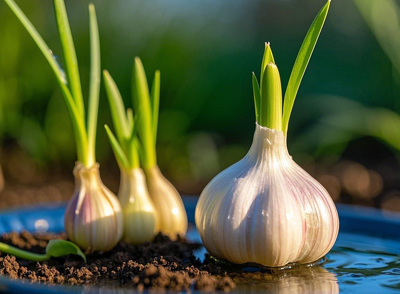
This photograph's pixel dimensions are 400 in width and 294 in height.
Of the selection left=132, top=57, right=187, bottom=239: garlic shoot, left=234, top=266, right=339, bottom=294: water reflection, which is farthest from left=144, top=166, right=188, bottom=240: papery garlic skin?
left=234, top=266, right=339, bottom=294: water reflection

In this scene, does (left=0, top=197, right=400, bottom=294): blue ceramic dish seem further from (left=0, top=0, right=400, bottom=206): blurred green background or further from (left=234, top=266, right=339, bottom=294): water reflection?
(left=0, top=0, right=400, bottom=206): blurred green background

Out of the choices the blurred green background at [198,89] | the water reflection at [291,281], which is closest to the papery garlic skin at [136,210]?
the water reflection at [291,281]

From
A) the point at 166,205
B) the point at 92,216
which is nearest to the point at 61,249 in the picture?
the point at 92,216

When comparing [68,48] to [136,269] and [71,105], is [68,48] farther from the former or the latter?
[136,269]

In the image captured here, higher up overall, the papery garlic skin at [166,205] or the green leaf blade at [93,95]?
the green leaf blade at [93,95]

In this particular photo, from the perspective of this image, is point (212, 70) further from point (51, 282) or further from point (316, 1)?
point (51, 282)

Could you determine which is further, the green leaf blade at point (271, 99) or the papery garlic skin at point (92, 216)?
the papery garlic skin at point (92, 216)

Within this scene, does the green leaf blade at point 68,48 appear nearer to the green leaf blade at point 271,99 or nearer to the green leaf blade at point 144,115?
the green leaf blade at point 144,115
